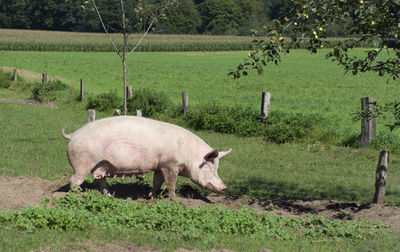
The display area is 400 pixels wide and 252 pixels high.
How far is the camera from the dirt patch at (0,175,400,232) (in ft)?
32.4

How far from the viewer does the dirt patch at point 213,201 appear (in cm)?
988

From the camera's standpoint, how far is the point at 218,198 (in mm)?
11188

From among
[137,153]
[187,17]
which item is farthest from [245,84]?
[187,17]

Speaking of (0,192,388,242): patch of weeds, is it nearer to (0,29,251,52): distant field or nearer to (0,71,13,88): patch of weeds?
(0,71,13,88): patch of weeds

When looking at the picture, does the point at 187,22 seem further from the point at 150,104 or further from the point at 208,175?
the point at 208,175

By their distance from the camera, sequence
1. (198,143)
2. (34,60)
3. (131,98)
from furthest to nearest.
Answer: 1. (34,60)
2. (131,98)
3. (198,143)

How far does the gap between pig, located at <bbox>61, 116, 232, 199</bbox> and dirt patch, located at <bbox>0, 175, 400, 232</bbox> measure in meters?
0.48

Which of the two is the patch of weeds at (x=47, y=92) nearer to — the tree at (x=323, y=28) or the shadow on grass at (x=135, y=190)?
the shadow on grass at (x=135, y=190)

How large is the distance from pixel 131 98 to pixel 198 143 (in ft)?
47.6

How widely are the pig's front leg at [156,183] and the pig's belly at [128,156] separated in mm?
465

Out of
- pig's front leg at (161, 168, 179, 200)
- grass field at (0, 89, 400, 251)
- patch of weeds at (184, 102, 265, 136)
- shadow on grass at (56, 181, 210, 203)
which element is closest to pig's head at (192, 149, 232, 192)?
pig's front leg at (161, 168, 179, 200)

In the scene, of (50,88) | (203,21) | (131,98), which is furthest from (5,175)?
(203,21)

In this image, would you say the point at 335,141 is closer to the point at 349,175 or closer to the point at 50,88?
the point at 349,175

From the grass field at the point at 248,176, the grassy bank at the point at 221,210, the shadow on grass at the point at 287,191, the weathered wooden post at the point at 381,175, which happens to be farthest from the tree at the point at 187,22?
the weathered wooden post at the point at 381,175
